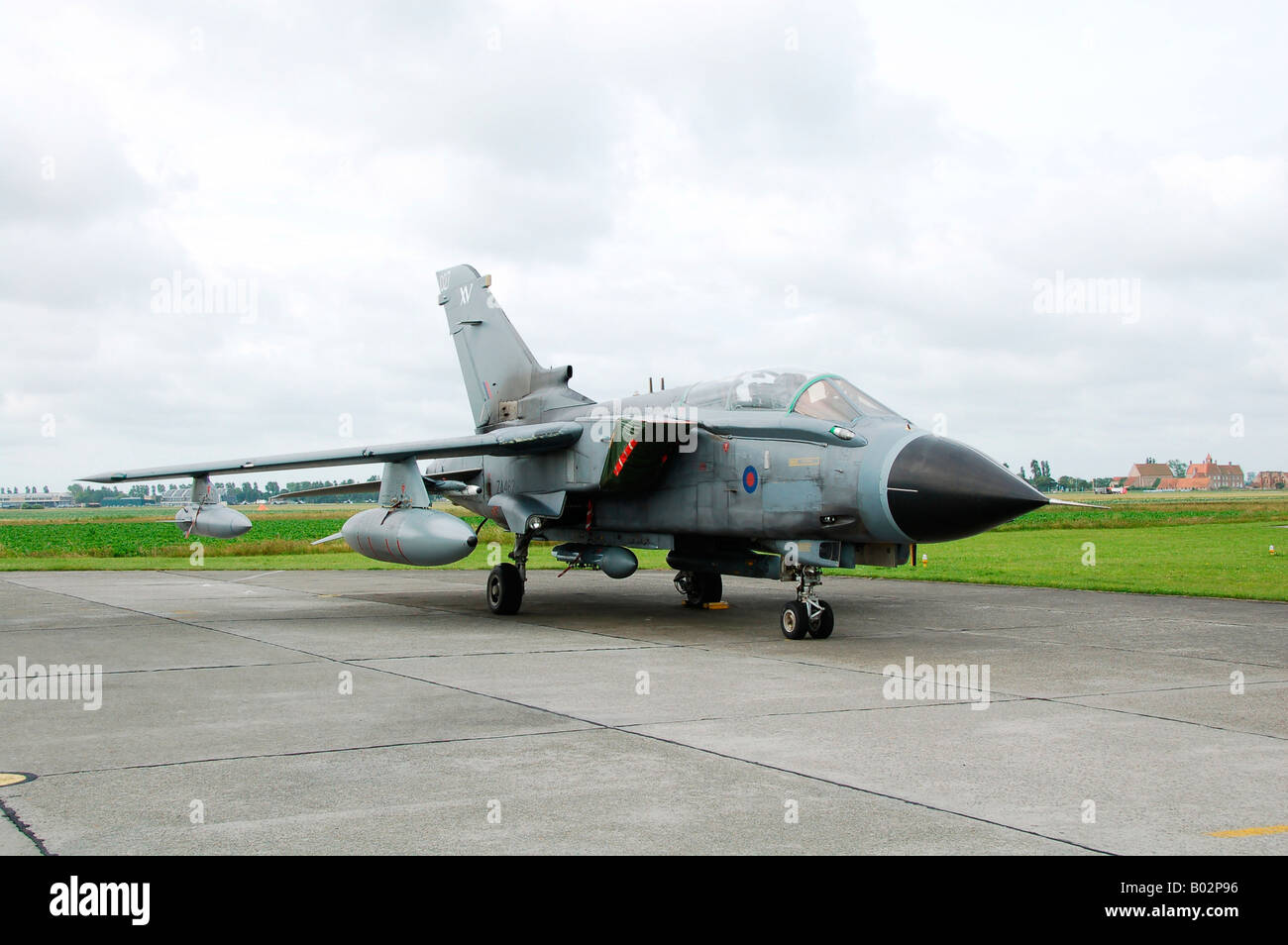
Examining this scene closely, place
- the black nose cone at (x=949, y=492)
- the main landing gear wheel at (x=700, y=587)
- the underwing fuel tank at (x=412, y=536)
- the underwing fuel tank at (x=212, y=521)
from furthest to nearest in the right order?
the underwing fuel tank at (x=212, y=521)
the main landing gear wheel at (x=700, y=587)
the underwing fuel tank at (x=412, y=536)
the black nose cone at (x=949, y=492)

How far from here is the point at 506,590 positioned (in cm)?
1534

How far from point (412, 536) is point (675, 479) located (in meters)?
3.53

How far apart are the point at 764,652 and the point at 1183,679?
A: 12.7 feet

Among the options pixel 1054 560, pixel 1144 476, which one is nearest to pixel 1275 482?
pixel 1144 476

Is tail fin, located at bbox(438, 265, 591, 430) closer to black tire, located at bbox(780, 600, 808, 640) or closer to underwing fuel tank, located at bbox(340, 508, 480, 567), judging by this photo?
underwing fuel tank, located at bbox(340, 508, 480, 567)

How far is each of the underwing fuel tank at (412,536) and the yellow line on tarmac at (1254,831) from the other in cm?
981

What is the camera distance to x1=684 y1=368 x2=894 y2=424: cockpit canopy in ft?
37.9

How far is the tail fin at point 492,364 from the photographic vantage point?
17109 mm

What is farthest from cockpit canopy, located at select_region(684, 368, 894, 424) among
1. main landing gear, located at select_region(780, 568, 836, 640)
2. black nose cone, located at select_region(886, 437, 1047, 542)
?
main landing gear, located at select_region(780, 568, 836, 640)

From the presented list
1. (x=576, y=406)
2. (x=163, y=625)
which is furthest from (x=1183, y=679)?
(x=163, y=625)

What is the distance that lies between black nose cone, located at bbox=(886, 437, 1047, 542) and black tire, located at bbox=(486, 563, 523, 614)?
670cm
